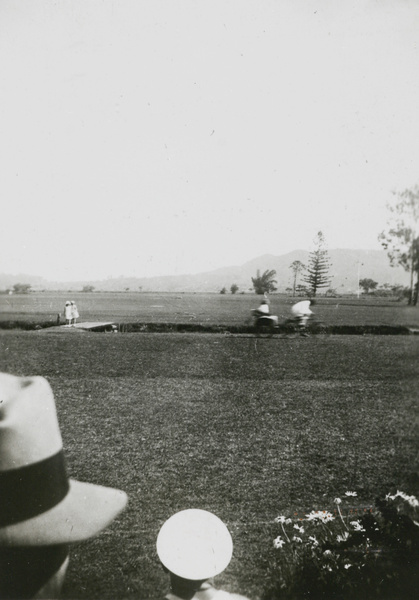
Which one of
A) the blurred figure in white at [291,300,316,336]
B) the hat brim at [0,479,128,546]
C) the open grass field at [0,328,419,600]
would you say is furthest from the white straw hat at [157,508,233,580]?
the blurred figure in white at [291,300,316,336]

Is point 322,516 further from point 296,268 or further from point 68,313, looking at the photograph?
point 68,313

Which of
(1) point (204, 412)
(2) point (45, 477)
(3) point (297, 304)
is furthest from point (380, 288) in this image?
(1) point (204, 412)

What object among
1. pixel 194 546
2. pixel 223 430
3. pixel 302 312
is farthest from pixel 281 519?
pixel 223 430

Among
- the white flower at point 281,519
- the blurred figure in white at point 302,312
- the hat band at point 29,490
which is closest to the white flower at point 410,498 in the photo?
the white flower at point 281,519

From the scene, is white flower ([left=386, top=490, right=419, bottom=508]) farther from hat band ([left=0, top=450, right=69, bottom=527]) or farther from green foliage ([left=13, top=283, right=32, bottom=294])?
green foliage ([left=13, top=283, right=32, bottom=294])

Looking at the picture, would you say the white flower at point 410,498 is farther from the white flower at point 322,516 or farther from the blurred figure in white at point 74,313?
the blurred figure in white at point 74,313

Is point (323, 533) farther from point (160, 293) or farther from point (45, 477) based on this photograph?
point (160, 293)
